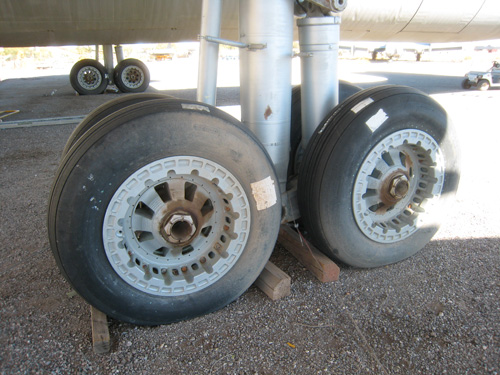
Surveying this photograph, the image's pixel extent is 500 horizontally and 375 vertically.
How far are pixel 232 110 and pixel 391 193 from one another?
237 inches

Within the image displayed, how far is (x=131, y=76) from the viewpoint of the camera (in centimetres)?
1111

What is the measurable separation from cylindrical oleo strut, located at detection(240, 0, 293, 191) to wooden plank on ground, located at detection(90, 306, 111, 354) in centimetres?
132

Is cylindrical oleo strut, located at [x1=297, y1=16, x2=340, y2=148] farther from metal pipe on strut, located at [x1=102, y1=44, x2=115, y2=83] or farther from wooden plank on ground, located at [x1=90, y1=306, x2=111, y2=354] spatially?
metal pipe on strut, located at [x1=102, y1=44, x2=115, y2=83]

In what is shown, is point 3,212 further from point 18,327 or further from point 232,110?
point 232,110

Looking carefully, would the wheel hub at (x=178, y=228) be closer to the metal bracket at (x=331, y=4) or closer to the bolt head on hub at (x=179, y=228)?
the bolt head on hub at (x=179, y=228)

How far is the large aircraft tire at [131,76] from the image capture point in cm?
1095

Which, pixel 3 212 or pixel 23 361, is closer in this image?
pixel 23 361

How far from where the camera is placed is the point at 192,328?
1.97 meters

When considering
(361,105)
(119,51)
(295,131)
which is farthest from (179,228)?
(119,51)

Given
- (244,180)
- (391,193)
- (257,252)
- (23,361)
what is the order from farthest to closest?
(391,193)
(257,252)
(244,180)
(23,361)

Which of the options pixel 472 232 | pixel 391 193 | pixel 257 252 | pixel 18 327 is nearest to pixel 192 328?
pixel 257 252

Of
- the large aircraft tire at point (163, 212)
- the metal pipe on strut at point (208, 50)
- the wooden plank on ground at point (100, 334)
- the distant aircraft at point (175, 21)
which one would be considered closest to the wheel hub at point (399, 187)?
the large aircraft tire at point (163, 212)

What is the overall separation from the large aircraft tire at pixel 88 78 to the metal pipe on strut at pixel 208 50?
957 cm

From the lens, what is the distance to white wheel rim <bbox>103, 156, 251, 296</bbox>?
5.86 ft
